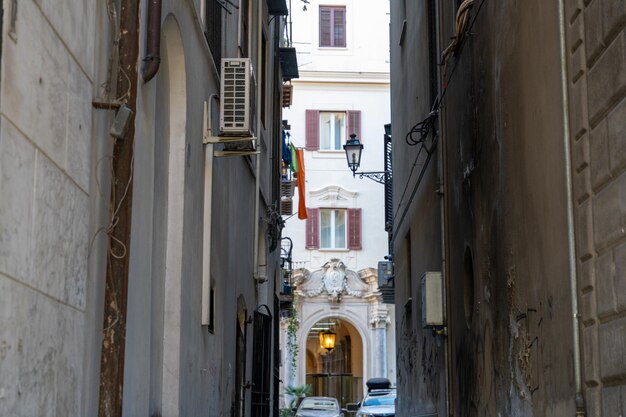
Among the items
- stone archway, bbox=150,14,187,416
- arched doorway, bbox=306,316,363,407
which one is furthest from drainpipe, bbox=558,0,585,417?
arched doorway, bbox=306,316,363,407

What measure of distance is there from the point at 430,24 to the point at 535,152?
694 centimetres

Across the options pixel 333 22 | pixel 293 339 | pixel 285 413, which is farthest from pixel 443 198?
pixel 333 22

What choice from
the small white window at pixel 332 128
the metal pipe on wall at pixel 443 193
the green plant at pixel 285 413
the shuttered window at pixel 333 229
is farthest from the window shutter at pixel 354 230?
the metal pipe on wall at pixel 443 193

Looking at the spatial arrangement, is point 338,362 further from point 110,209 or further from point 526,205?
point 110,209

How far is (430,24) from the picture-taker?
1383 centimetres

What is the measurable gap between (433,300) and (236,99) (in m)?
3.17

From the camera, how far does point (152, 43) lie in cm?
777

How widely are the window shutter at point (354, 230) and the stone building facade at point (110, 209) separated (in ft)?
90.8

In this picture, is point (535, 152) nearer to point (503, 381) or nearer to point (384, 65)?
point (503, 381)

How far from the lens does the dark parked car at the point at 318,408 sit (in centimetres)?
3088

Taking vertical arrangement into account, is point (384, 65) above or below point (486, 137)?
above

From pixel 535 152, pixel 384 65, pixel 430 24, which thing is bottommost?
pixel 535 152

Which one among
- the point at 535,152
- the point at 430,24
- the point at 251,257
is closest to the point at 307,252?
the point at 251,257

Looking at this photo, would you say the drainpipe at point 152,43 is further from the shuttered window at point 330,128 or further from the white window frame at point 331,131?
the white window frame at point 331,131
